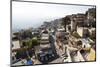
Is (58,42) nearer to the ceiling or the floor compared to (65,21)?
nearer to the floor

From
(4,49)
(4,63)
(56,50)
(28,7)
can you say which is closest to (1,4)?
(28,7)

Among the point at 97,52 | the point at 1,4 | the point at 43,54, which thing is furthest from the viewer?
the point at 97,52

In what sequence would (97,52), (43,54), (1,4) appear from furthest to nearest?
(97,52)
(43,54)
(1,4)

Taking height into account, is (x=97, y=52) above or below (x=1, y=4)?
below

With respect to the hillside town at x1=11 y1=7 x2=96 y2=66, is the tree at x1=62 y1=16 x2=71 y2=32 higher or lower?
higher

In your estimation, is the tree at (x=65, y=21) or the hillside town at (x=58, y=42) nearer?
the hillside town at (x=58, y=42)

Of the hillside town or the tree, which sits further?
the tree

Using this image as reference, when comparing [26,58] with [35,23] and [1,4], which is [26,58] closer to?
[35,23]

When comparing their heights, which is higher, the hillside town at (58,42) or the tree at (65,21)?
the tree at (65,21)
